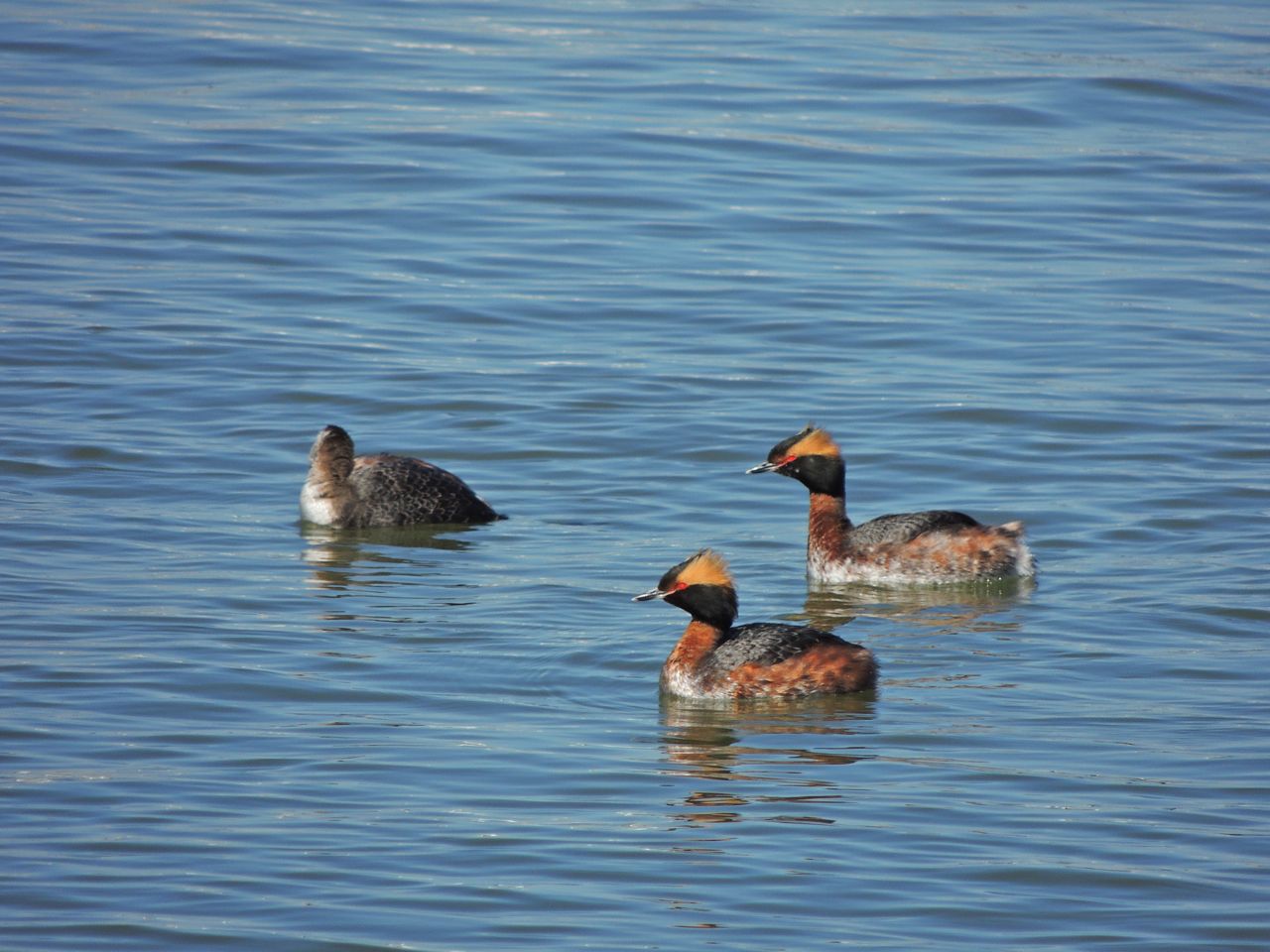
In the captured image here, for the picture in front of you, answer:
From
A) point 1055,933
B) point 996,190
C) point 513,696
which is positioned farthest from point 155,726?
point 996,190

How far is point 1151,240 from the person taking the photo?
23438 mm

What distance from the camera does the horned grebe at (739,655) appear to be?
11.2 meters

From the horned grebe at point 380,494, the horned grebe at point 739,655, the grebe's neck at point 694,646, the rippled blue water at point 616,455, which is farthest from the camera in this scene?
the horned grebe at point 380,494

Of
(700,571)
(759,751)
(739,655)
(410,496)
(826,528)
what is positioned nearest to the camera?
(759,751)

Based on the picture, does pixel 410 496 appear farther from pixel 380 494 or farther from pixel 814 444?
pixel 814 444

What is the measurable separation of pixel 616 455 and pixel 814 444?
235cm

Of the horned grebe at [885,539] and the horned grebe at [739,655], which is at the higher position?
the horned grebe at [885,539]

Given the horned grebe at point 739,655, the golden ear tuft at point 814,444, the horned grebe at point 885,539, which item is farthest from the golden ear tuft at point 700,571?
the golden ear tuft at point 814,444

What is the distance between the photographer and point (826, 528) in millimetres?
14461

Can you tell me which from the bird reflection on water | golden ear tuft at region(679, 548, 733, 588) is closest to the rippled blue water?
the bird reflection on water

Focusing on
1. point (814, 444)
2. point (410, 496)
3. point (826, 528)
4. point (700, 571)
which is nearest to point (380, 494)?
point (410, 496)

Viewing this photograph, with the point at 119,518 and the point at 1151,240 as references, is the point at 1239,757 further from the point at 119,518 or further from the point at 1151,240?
the point at 1151,240

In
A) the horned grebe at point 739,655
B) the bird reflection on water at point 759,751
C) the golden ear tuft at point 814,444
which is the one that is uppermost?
the golden ear tuft at point 814,444

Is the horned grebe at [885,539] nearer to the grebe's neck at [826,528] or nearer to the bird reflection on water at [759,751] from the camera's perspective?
the grebe's neck at [826,528]
